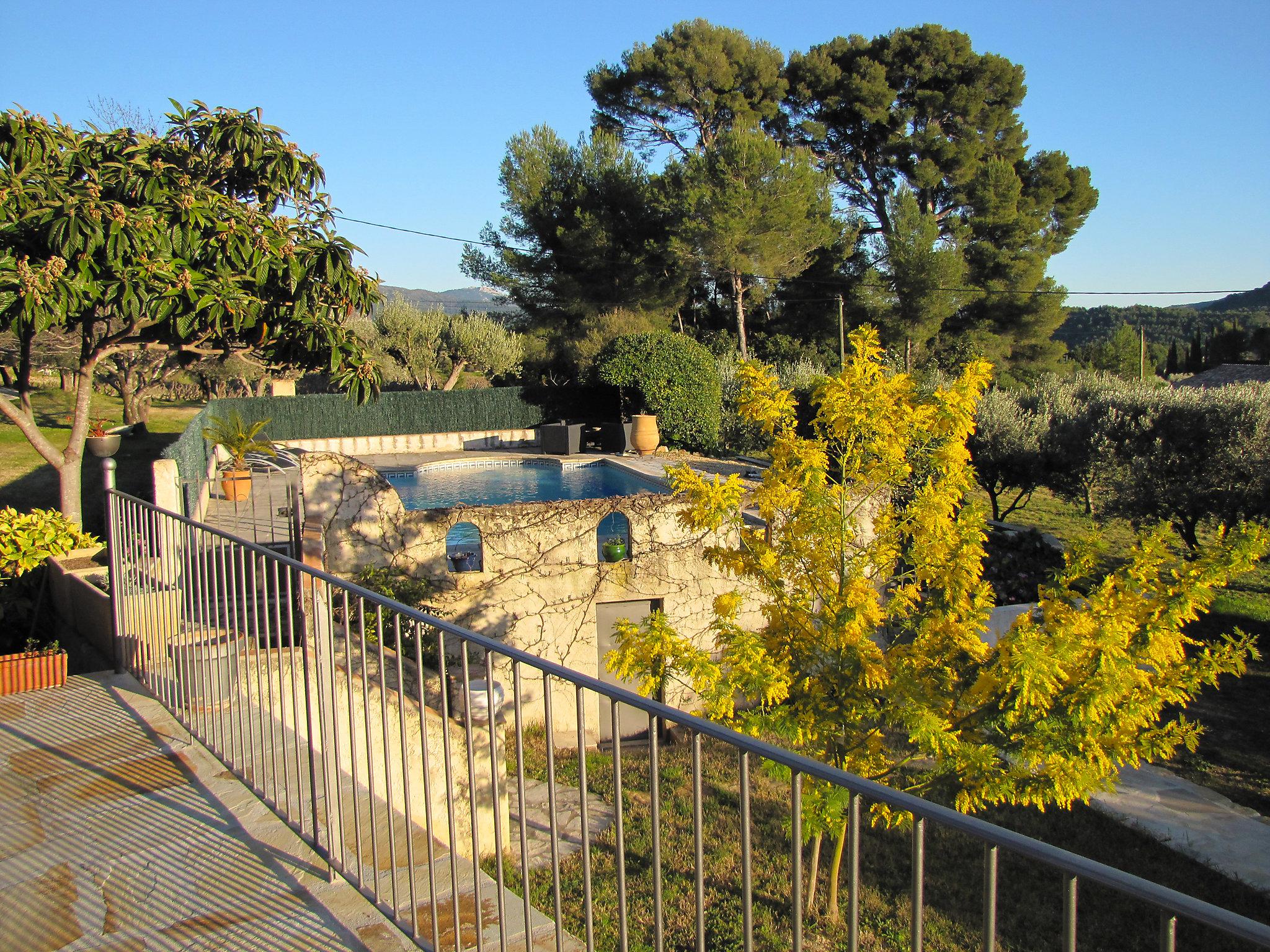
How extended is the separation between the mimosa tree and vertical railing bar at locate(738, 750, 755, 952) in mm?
3560

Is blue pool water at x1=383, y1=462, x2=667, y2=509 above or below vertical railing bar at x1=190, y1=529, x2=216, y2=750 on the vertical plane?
below

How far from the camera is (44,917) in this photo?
2.79m

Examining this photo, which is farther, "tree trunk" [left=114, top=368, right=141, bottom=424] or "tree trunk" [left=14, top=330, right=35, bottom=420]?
"tree trunk" [left=114, top=368, right=141, bottom=424]

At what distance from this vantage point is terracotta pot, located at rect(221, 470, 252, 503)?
13.5 m

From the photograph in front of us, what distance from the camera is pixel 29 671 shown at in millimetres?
4949

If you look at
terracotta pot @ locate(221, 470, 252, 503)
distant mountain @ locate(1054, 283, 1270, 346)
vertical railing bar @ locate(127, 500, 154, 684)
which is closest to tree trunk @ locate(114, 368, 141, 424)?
terracotta pot @ locate(221, 470, 252, 503)

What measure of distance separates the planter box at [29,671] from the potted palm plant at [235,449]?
351 inches

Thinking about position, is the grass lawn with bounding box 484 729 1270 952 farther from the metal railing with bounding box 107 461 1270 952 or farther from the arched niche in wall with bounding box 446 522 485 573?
the arched niche in wall with bounding box 446 522 485 573

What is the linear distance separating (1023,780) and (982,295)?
29633 millimetres

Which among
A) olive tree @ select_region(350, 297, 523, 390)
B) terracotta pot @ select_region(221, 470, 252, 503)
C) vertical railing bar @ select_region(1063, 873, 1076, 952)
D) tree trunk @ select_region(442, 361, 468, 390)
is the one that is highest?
olive tree @ select_region(350, 297, 523, 390)

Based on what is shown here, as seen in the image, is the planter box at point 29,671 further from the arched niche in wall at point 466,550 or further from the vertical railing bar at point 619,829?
the arched niche in wall at point 466,550

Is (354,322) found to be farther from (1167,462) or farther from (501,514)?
(1167,462)

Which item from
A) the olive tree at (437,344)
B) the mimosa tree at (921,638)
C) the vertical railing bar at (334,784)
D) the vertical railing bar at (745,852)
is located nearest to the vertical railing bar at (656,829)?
the vertical railing bar at (745,852)

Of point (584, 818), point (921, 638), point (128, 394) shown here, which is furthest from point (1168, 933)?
point (128, 394)
